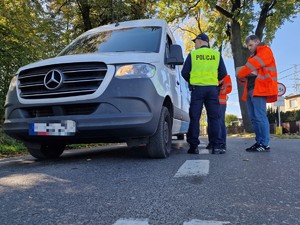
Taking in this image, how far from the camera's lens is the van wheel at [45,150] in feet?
18.1

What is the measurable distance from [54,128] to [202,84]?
2.45m

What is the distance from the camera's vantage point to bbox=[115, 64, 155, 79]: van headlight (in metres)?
4.70

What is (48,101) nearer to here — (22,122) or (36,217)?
(22,122)

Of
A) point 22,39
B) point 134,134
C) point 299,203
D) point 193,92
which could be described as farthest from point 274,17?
point 299,203

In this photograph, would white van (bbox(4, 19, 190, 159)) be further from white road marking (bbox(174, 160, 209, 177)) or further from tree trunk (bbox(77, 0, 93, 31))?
tree trunk (bbox(77, 0, 93, 31))

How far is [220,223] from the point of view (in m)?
2.35

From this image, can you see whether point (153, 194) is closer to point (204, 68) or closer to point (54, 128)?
point (54, 128)

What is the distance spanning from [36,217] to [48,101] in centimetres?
248

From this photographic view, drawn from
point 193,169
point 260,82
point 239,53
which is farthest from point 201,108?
point 239,53

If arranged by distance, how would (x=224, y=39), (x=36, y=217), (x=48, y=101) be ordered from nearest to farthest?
(x=36, y=217)
(x=48, y=101)
(x=224, y=39)

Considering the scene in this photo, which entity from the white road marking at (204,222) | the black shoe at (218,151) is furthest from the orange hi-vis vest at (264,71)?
the white road marking at (204,222)

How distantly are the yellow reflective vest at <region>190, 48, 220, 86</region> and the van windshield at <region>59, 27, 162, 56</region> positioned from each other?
697 millimetres

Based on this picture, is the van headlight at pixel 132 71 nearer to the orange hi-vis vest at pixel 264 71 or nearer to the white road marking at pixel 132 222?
the orange hi-vis vest at pixel 264 71

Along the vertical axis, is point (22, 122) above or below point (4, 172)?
above
